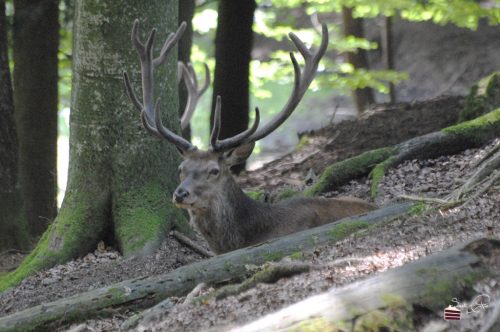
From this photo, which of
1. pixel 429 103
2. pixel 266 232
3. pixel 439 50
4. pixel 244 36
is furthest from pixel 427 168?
pixel 439 50

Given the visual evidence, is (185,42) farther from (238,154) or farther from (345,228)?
(345,228)

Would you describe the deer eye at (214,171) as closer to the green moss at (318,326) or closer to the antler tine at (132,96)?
the antler tine at (132,96)

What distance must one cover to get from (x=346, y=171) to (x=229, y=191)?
2.16m

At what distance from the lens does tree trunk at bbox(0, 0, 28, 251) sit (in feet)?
33.2

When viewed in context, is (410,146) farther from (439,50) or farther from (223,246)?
(439,50)

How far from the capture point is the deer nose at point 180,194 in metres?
7.20

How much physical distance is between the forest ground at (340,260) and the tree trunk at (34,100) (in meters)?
2.53

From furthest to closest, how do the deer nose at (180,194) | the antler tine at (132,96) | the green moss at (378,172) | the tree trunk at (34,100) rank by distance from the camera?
the tree trunk at (34,100) < the green moss at (378,172) < the antler tine at (132,96) < the deer nose at (180,194)

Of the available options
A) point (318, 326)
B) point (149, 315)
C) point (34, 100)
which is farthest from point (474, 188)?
point (34, 100)

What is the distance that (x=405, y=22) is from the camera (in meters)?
28.6

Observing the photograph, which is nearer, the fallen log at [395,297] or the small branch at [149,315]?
the fallen log at [395,297]

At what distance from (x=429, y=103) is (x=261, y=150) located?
15.4 metres

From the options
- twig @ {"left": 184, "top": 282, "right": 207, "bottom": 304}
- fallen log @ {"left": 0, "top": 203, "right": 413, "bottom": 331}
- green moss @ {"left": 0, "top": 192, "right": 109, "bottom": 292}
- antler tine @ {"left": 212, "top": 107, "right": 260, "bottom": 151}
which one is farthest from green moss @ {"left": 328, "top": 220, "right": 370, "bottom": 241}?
green moss @ {"left": 0, "top": 192, "right": 109, "bottom": 292}

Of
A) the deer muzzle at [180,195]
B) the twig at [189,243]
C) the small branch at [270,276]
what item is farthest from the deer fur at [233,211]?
the small branch at [270,276]
